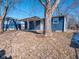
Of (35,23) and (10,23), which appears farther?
(10,23)

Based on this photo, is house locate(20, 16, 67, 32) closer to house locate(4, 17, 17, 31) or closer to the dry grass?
house locate(4, 17, 17, 31)

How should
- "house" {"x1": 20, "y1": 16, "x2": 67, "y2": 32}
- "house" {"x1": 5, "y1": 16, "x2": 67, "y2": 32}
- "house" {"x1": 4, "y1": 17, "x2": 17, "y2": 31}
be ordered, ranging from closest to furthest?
"house" {"x1": 20, "y1": 16, "x2": 67, "y2": 32} → "house" {"x1": 5, "y1": 16, "x2": 67, "y2": 32} → "house" {"x1": 4, "y1": 17, "x2": 17, "y2": 31}

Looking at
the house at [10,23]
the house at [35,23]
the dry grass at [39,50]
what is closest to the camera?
the dry grass at [39,50]

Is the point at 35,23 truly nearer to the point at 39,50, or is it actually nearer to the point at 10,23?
the point at 10,23

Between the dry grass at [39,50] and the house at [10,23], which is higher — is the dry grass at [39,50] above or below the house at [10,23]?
below

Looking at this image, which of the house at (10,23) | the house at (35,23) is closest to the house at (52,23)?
the house at (35,23)

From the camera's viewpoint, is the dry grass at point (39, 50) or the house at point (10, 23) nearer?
the dry grass at point (39, 50)

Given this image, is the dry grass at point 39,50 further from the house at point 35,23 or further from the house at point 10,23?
the house at point 10,23

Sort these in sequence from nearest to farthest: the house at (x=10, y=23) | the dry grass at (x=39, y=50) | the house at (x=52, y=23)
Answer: the dry grass at (x=39, y=50)
the house at (x=52, y=23)
the house at (x=10, y=23)

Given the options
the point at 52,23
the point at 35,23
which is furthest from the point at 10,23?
the point at 52,23

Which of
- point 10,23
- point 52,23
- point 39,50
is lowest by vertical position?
point 39,50

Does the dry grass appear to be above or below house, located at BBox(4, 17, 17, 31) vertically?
below

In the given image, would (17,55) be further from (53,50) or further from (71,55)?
(71,55)

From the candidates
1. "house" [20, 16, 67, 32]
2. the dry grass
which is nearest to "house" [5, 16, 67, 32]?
"house" [20, 16, 67, 32]
